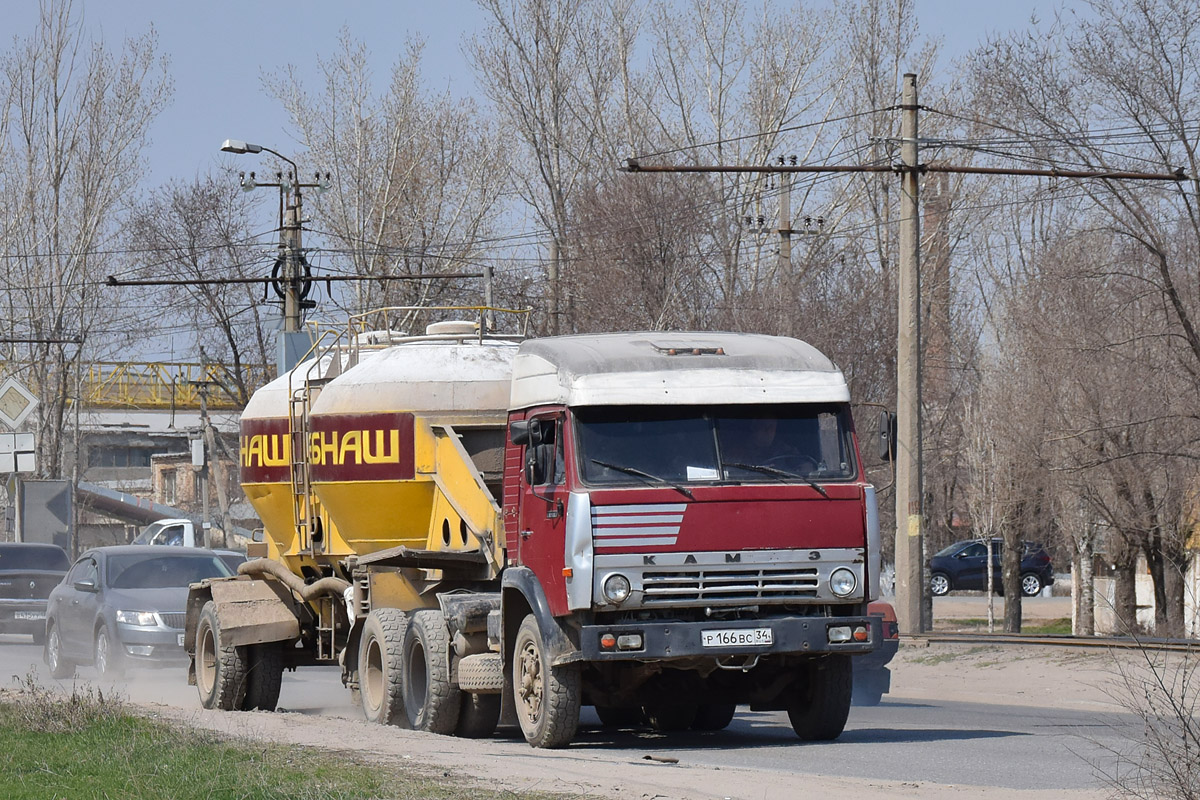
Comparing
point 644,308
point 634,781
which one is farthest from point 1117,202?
point 634,781

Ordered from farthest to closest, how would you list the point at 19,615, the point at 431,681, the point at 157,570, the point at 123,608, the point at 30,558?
the point at 30,558
the point at 19,615
the point at 157,570
the point at 123,608
the point at 431,681

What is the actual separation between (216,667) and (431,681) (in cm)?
424

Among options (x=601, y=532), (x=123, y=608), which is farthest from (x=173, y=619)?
(x=601, y=532)

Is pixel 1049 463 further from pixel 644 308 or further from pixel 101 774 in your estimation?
pixel 101 774

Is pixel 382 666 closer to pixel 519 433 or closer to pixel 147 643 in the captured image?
pixel 519 433

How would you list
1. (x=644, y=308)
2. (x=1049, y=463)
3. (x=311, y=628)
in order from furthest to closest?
(x=644, y=308) → (x=1049, y=463) → (x=311, y=628)

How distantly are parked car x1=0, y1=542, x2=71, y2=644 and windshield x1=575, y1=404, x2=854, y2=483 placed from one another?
57.5 feet

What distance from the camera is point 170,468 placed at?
8419cm

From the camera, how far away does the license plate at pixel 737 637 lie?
11.5 meters

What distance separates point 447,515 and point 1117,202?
1589cm

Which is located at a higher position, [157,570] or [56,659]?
[157,570]

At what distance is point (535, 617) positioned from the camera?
1219 centimetres

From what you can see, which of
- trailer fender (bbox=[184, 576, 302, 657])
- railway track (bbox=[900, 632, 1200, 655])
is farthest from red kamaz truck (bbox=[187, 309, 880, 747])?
railway track (bbox=[900, 632, 1200, 655])

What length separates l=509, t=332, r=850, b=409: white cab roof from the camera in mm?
11891
